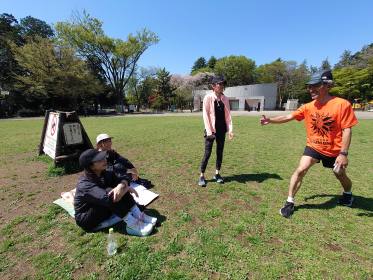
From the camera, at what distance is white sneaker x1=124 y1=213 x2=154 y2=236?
283 cm

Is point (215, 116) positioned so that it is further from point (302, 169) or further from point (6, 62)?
point (6, 62)

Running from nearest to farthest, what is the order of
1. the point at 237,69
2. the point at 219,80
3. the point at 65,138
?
the point at 219,80
the point at 65,138
the point at 237,69

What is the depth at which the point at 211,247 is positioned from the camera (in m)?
2.59

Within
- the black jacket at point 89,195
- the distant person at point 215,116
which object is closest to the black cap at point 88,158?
→ the black jacket at point 89,195

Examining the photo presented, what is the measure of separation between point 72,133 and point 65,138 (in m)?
0.20

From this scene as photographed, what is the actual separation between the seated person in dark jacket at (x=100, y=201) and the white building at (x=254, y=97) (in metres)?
45.2

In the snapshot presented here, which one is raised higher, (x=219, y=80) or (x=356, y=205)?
(x=219, y=80)

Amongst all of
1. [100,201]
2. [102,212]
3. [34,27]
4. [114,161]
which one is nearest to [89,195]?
[100,201]

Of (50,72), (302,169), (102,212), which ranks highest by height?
(50,72)

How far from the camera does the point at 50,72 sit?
3225 centimetres

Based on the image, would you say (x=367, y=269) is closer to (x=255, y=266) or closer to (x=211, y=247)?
(x=255, y=266)

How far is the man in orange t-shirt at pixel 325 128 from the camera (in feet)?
9.32

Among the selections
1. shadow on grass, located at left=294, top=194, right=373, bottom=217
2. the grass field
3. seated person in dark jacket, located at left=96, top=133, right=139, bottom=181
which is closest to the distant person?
the grass field

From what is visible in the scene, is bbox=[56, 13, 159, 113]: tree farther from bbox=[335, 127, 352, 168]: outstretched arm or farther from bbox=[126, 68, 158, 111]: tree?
bbox=[335, 127, 352, 168]: outstretched arm
